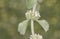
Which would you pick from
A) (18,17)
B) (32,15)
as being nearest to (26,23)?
(32,15)

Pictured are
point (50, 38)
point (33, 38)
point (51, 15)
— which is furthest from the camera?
point (51, 15)

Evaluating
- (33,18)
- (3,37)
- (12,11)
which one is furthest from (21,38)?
(33,18)

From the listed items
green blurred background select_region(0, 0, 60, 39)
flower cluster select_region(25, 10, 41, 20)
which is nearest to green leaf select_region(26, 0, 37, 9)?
flower cluster select_region(25, 10, 41, 20)

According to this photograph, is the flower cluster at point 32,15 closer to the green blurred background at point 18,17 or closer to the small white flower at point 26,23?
the small white flower at point 26,23

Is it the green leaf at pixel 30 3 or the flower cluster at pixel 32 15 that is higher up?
the green leaf at pixel 30 3

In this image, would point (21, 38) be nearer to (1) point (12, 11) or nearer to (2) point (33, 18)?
(1) point (12, 11)

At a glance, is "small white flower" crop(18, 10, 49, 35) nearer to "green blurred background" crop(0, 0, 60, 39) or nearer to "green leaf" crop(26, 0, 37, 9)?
"green leaf" crop(26, 0, 37, 9)

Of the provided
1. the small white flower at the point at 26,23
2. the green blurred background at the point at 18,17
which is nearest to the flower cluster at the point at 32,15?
the small white flower at the point at 26,23

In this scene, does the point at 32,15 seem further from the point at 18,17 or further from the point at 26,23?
the point at 18,17

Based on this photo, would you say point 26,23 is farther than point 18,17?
No
